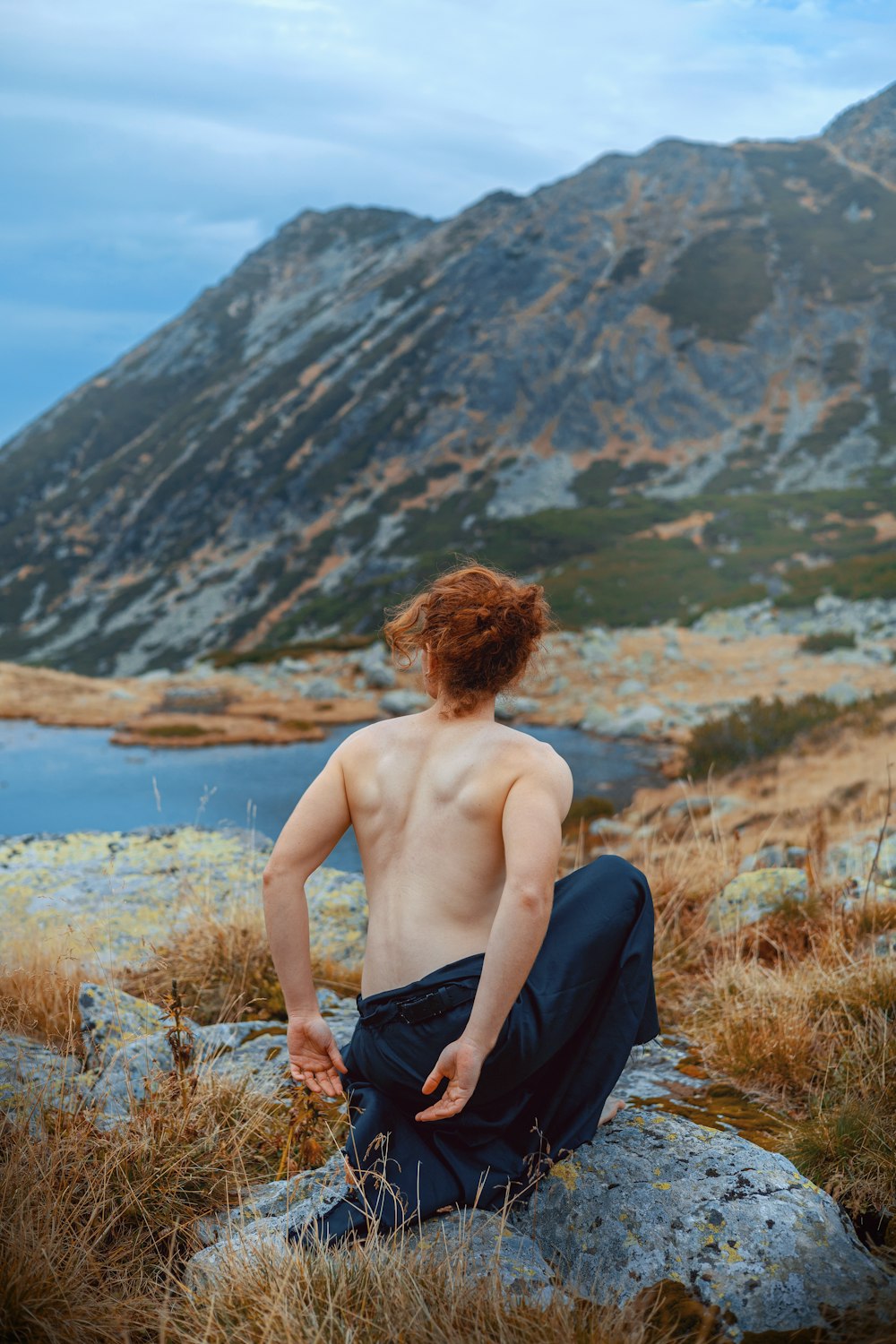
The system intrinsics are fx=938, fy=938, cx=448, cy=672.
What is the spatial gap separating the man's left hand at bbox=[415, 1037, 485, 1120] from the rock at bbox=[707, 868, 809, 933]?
8.53 ft

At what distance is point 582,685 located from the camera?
2362cm

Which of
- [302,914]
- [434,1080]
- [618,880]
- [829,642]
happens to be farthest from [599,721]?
[434,1080]

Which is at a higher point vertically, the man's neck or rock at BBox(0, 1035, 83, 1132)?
the man's neck

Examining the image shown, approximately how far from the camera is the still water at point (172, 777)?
43.0 ft

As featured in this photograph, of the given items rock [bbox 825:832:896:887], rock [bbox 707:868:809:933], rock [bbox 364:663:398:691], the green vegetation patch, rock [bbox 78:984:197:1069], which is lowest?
rock [bbox 364:663:398:691]

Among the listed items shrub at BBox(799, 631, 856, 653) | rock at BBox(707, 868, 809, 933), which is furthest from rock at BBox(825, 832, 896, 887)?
shrub at BBox(799, 631, 856, 653)

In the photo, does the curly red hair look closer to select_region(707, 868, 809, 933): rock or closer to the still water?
select_region(707, 868, 809, 933): rock

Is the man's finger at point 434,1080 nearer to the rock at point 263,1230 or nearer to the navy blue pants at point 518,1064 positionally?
the navy blue pants at point 518,1064

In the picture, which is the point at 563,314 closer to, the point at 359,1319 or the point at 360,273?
the point at 360,273

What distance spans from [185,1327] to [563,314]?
68431 mm

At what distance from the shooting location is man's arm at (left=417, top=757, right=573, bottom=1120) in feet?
6.84

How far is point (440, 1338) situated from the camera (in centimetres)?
172

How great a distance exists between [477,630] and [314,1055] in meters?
1.20

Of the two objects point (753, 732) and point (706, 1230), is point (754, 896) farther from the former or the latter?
point (753, 732)
